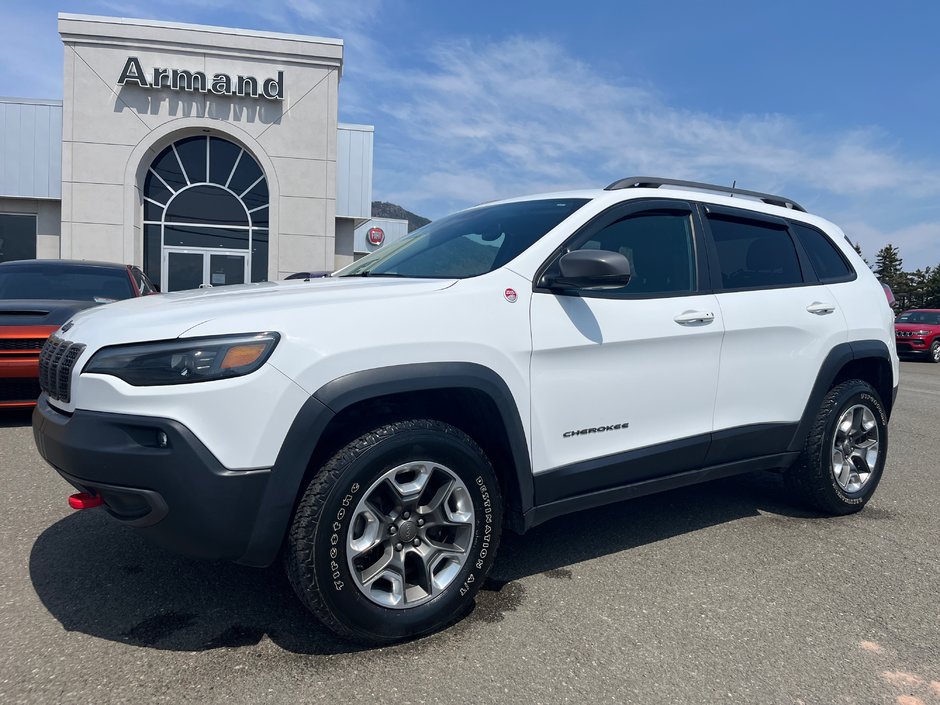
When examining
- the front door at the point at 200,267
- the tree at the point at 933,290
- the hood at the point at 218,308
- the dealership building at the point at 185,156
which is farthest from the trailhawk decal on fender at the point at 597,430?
the tree at the point at 933,290

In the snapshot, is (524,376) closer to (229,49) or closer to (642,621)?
(642,621)

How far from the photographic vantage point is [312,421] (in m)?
2.29

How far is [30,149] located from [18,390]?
16.2m

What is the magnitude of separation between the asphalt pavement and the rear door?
0.65 m

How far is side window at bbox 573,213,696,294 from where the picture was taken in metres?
3.30

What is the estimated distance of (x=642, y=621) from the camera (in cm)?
278

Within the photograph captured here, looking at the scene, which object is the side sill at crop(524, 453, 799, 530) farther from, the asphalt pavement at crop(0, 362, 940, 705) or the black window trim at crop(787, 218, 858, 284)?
the black window trim at crop(787, 218, 858, 284)

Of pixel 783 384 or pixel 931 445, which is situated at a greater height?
pixel 783 384

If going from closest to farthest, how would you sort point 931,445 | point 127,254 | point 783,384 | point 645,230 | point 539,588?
point 539,588 < point 645,230 < point 783,384 < point 931,445 < point 127,254

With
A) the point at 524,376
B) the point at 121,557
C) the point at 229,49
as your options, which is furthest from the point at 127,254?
the point at 524,376

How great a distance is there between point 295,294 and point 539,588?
1.65 meters

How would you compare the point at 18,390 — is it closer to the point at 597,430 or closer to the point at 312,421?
the point at 312,421

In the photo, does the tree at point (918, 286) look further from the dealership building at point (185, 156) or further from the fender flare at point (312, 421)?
the fender flare at point (312, 421)

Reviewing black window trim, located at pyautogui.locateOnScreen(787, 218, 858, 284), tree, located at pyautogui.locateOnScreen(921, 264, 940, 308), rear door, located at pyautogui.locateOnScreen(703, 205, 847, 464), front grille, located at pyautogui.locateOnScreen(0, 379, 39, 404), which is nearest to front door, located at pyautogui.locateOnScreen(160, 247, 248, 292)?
front grille, located at pyautogui.locateOnScreen(0, 379, 39, 404)
